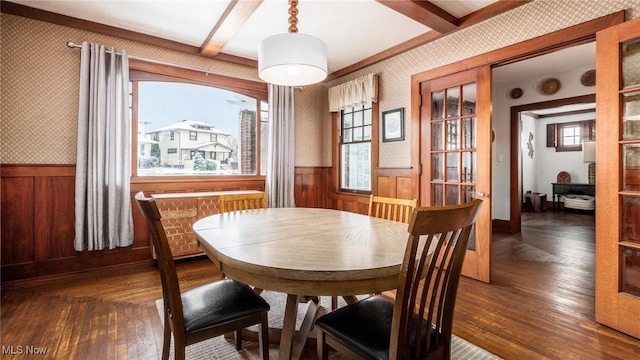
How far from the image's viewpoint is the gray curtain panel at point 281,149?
415 centimetres

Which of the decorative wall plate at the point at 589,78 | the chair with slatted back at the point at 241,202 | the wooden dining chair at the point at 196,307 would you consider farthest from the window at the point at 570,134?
the wooden dining chair at the point at 196,307

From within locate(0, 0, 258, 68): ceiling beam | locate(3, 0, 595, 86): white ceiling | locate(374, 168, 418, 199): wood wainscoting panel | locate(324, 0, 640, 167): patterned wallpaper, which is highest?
locate(3, 0, 595, 86): white ceiling

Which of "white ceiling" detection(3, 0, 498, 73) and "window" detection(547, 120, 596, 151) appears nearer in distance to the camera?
"white ceiling" detection(3, 0, 498, 73)

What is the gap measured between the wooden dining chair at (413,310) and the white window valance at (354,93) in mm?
3016

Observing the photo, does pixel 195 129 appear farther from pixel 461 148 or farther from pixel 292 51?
pixel 461 148

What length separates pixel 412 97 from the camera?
137 inches

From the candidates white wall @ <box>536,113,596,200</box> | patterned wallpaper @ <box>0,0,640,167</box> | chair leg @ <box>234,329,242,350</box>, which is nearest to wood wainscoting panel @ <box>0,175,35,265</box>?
patterned wallpaper @ <box>0,0,640,167</box>

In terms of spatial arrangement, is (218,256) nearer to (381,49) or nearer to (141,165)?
(141,165)

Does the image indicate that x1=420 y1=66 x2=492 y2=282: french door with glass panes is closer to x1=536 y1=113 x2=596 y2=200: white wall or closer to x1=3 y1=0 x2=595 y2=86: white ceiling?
x1=3 y1=0 x2=595 y2=86: white ceiling

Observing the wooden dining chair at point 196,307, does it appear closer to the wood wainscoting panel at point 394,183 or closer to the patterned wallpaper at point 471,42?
the wood wainscoting panel at point 394,183

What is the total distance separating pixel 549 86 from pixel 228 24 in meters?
4.84

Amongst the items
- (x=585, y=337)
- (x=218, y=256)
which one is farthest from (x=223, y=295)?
(x=585, y=337)

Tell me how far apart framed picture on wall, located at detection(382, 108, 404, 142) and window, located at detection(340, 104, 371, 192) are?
0.36 metres

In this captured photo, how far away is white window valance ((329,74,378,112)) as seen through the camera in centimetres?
390
